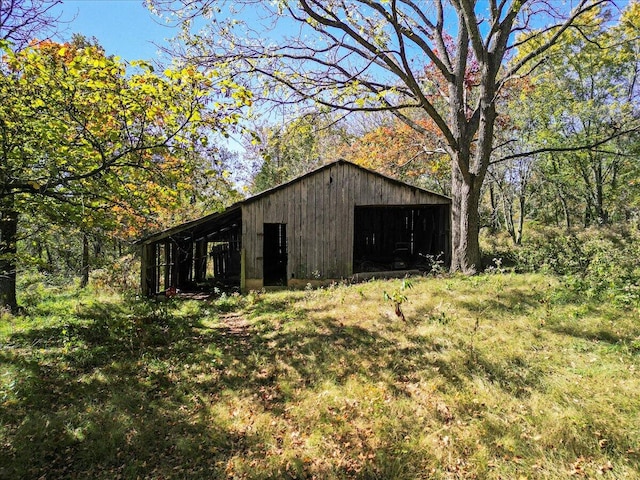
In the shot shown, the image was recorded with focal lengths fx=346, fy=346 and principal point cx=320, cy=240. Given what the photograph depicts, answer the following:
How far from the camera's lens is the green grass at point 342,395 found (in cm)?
376

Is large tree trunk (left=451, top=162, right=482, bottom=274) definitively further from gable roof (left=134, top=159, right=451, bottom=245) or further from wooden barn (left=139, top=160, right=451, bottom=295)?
gable roof (left=134, top=159, right=451, bottom=245)

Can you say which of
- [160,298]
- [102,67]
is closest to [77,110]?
[102,67]

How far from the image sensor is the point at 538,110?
19.5 metres

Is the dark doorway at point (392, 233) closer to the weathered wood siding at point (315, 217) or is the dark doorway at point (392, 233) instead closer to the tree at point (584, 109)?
the weathered wood siding at point (315, 217)

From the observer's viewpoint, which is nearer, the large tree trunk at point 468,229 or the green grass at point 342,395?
the green grass at point 342,395

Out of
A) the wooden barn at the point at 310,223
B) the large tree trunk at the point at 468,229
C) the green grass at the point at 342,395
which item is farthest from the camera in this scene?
the wooden barn at the point at 310,223

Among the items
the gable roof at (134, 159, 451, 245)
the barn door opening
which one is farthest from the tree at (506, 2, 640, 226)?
the barn door opening

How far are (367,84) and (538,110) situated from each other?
15.0 m

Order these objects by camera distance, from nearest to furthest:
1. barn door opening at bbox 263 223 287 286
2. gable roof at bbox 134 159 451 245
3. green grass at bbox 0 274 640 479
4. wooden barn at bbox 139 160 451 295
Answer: green grass at bbox 0 274 640 479
gable roof at bbox 134 159 451 245
wooden barn at bbox 139 160 451 295
barn door opening at bbox 263 223 287 286

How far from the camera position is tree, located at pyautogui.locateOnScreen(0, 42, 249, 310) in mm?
5246

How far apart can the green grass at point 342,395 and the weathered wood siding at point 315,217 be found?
15.4ft

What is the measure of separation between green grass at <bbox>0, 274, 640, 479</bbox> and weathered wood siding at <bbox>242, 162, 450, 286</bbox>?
4.68 metres

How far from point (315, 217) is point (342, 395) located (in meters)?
8.40

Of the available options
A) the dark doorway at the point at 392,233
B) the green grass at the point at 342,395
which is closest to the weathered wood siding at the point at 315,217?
the dark doorway at the point at 392,233
